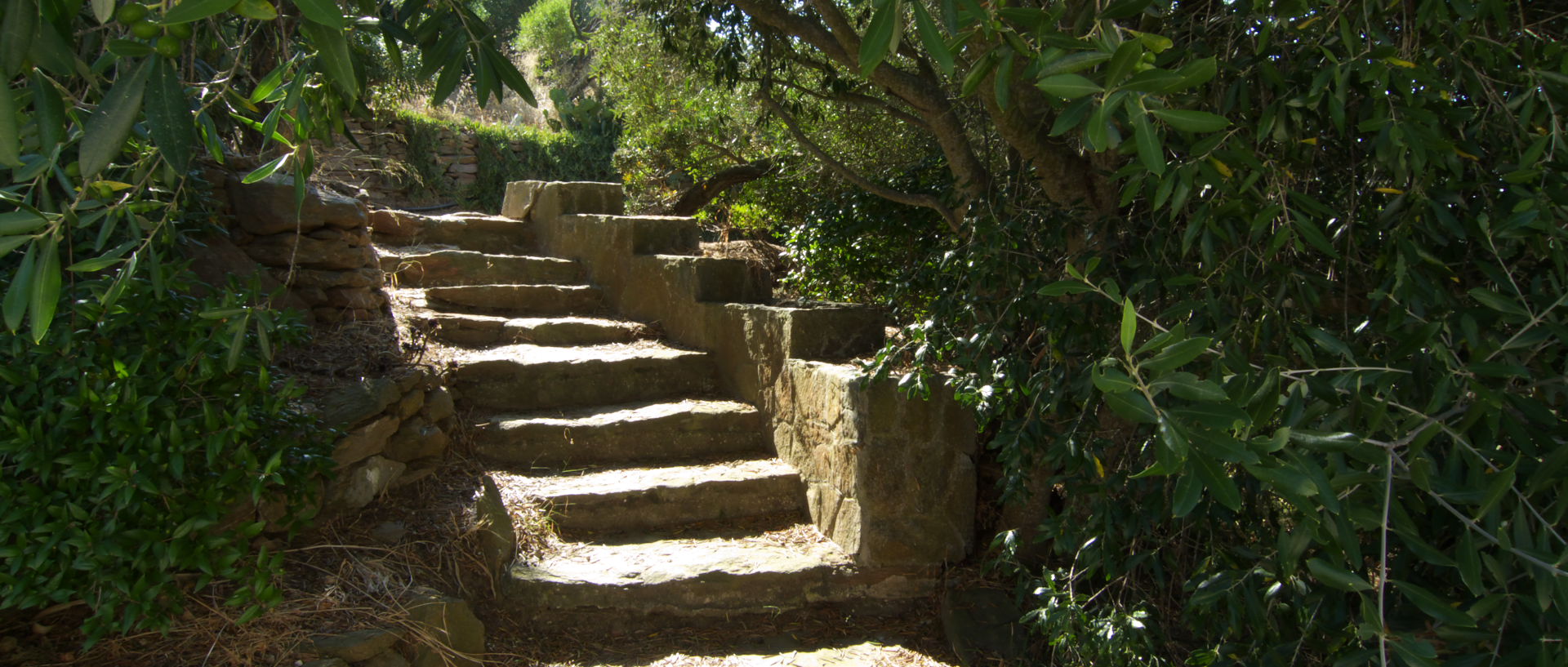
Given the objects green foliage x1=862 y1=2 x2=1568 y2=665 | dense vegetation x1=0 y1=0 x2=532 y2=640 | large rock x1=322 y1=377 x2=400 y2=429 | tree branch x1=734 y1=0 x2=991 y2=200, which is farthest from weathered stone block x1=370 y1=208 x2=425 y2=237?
green foliage x1=862 y1=2 x2=1568 y2=665

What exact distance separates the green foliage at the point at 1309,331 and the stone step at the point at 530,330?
2707 mm

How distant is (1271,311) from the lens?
217 centimetres

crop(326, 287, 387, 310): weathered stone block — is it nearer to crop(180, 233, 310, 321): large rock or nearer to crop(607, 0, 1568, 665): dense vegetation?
crop(180, 233, 310, 321): large rock

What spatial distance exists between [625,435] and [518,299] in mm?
1514

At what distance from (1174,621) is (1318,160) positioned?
141 cm

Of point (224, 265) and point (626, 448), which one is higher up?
point (224, 265)

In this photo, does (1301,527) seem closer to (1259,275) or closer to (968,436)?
(1259,275)

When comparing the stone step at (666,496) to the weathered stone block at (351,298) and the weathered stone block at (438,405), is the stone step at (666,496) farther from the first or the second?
the weathered stone block at (351,298)

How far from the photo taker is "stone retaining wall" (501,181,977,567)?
3.70 m

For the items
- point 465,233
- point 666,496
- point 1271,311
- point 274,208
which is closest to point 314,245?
point 274,208

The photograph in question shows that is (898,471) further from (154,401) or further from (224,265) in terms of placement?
(224,265)

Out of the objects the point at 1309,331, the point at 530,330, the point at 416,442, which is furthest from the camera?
the point at 530,330

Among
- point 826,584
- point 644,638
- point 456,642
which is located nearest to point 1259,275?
point 826,584

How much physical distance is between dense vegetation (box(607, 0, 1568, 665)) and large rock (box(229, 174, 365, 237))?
2113 mm
